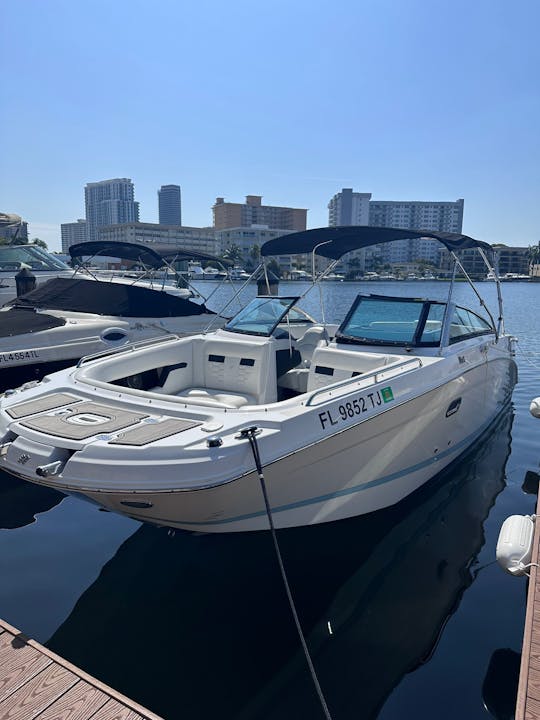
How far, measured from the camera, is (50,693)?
2.51 metres

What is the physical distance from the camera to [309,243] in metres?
7.09

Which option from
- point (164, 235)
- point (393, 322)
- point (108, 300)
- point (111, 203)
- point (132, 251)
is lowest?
point (108, 300)

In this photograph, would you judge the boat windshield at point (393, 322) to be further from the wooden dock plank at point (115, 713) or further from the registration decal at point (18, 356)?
the registration decal at point (18, 356)

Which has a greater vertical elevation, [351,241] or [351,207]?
[351,207]

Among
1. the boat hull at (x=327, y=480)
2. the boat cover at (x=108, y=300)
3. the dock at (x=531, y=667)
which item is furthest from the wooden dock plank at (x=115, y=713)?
the boat cover at (x=108, y=300)

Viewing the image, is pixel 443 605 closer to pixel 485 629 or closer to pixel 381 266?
pixel 485 629

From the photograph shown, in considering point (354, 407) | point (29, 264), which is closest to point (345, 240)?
point (354, 407)

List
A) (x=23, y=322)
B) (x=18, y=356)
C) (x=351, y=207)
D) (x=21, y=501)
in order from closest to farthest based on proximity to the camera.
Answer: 1. (x=21, y=501)
2. (x=18, y=356)
3. (x=23, y=322)
4. (x=351, y=207)

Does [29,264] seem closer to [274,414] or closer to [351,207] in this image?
[274,414]

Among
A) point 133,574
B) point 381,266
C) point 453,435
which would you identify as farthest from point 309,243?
point 381,266

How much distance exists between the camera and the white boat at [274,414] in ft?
11.5

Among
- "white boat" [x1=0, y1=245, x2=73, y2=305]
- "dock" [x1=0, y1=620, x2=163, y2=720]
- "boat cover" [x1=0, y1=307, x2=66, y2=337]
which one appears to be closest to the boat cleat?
"dock" [x1=0, y1=620, x2=163, y2=720]

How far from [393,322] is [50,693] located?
16.5ft

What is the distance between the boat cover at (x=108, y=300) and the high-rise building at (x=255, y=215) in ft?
405
